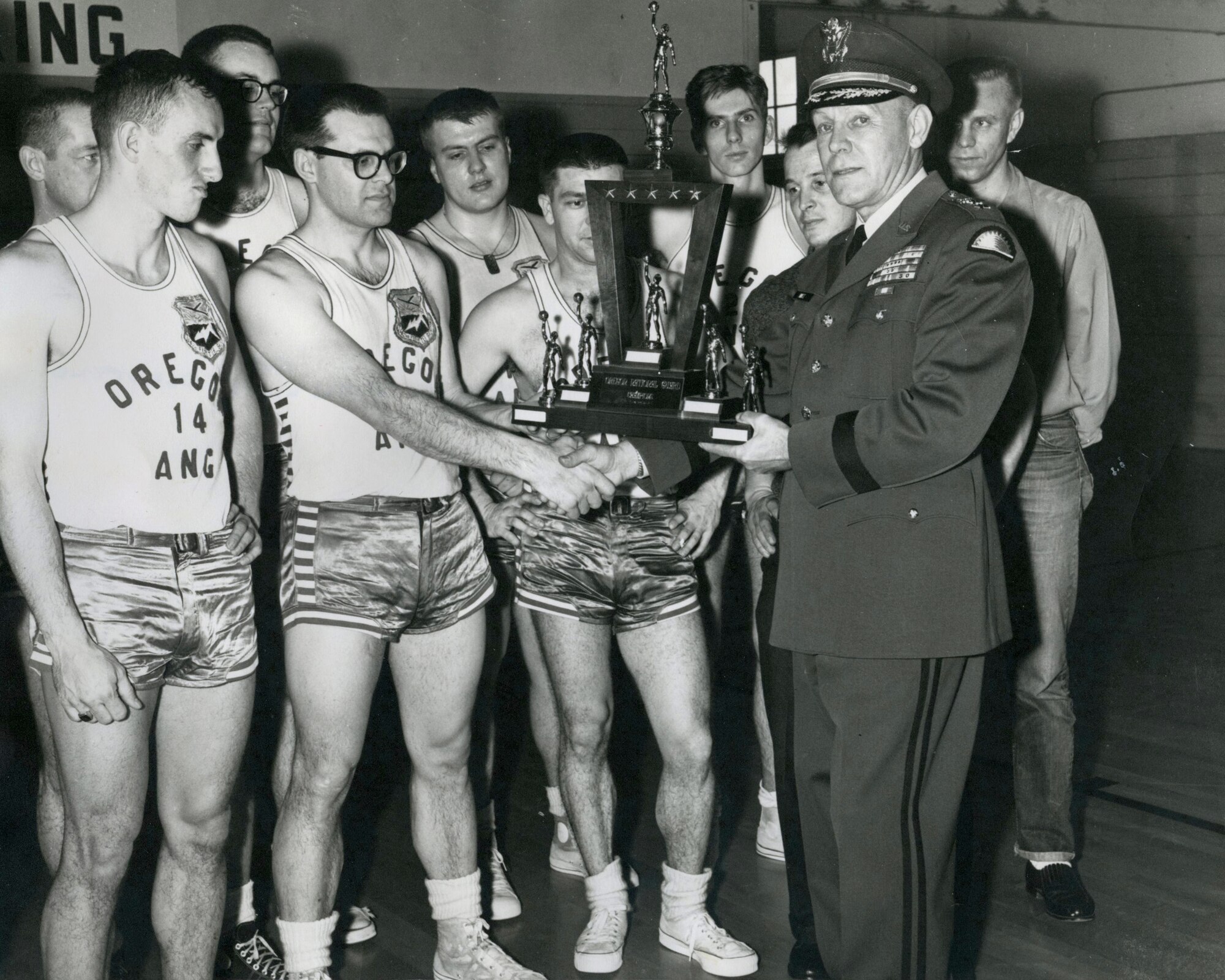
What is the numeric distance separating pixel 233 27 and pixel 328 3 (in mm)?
2383

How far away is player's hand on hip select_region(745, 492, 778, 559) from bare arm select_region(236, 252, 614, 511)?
39 cm

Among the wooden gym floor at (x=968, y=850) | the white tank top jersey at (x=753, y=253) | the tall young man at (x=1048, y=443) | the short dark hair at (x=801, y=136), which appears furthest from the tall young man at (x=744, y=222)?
the tall young man at (x=1048, y=443)

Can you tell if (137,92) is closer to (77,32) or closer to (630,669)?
(630,669)

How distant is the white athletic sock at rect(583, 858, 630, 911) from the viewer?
118 inches

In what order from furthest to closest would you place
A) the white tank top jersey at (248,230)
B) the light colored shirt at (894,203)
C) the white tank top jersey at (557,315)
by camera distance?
the white tank top jersey at (248,230), the white tank top jersey at (557,315), the light colored shirt at (894,203)

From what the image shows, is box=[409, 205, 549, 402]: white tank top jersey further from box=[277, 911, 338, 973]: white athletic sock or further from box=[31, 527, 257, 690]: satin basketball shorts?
box=[277, 911, 338, 973]: white athletic sock

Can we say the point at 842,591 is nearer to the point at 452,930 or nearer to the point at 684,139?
the point at 452,930

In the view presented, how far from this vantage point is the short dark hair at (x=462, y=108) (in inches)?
→ 139

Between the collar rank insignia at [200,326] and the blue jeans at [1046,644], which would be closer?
the collar rank insignia at [200,326]

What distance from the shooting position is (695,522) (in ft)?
9.75

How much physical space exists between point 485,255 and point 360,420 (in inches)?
41.3

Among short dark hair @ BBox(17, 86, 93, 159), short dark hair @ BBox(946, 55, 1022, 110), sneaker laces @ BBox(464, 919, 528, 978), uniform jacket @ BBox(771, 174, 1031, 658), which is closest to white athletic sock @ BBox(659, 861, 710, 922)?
sneaker laces @ BBox(464, 919, 528, 978)

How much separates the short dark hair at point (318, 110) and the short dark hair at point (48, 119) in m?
0.57

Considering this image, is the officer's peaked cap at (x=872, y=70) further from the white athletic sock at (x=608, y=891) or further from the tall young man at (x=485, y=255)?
the white athletic sock at (x=608, y=891)
